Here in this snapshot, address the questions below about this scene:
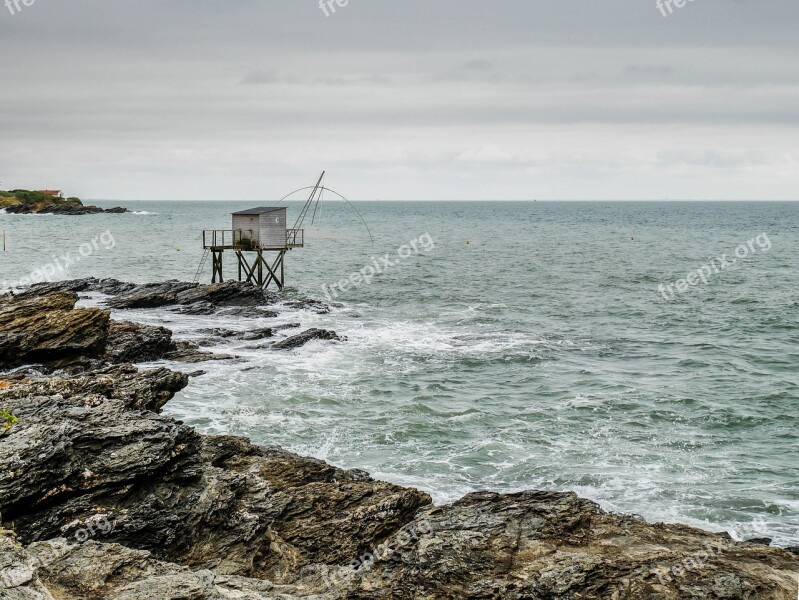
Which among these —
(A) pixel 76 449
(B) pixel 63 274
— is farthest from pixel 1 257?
(A) pixel 76 449

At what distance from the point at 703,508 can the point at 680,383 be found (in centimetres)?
1146

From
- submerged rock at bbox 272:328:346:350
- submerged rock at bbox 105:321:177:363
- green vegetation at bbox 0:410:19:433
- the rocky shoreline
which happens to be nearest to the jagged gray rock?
submerged rock at bbox 105:321:177:363

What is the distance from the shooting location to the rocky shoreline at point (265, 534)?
427 inches

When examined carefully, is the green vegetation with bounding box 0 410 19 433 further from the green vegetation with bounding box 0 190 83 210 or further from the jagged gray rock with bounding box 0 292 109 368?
the green vegetation with bounding box 0 190 83 210

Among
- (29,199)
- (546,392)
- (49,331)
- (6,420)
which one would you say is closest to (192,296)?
(49,331)

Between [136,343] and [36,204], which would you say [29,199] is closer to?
[36,204]

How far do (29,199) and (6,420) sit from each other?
640ft

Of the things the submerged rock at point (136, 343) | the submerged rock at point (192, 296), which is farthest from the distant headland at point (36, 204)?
the submerged rock at point (136, 343)

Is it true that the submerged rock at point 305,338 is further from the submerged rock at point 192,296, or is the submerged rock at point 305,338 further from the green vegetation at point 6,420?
the green vegetation at point 6,420

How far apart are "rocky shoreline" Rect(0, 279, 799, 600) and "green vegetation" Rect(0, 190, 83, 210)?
602ft

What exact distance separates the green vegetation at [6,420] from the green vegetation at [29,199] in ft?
600

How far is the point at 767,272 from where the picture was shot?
224 feet

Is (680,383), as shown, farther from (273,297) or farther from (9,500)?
(273,297)

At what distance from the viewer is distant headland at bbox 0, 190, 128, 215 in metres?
177
